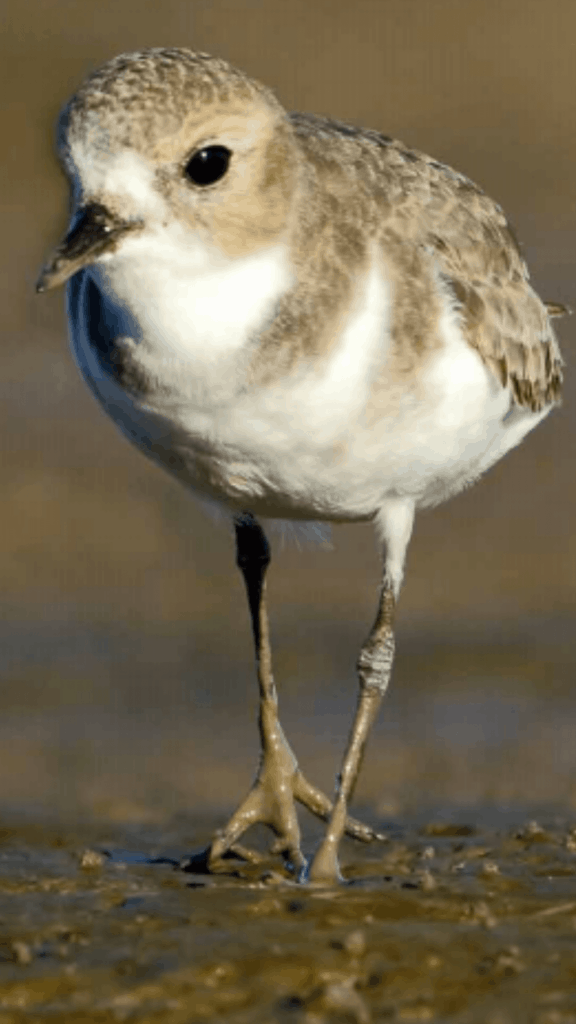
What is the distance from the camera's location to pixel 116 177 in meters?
6.27

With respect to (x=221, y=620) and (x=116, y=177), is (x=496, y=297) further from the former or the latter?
(x=221, y=620)

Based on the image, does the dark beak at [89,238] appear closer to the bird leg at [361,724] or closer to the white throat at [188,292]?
the white throat at [188,292]

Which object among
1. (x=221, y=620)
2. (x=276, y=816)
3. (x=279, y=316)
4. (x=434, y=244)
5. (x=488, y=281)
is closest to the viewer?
(x=279, y=316)

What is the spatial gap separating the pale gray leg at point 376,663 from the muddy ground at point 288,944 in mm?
205

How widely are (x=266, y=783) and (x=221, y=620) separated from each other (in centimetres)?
436

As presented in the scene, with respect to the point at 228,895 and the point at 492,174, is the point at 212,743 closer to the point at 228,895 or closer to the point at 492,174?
the point at 228,895

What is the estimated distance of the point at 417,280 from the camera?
7.25 metres

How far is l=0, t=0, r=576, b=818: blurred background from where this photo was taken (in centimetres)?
1018

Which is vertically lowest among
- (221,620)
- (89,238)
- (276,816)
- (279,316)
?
(276,816)

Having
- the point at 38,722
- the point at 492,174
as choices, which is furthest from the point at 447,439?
the point at 492,174

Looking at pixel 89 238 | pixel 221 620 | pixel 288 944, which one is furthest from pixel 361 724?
pixel 221 620

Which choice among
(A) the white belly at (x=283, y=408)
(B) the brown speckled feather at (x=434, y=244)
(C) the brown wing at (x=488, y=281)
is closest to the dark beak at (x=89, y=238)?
(A) the white belly at (x=283, y=408)

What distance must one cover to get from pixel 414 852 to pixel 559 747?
2550mm

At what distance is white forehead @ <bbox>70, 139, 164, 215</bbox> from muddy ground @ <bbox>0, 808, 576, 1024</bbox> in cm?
188
